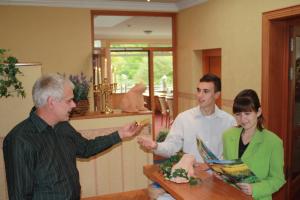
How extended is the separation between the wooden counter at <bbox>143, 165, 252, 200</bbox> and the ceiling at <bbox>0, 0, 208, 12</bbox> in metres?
Answer: 3.63

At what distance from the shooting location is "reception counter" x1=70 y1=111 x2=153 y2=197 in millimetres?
3209

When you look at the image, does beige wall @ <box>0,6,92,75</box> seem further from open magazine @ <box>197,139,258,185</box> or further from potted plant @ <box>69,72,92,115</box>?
open magazine @ <box>197,139,258,185</box>

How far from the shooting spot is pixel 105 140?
218 centimetres

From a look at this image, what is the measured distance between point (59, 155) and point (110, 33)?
8309 mm

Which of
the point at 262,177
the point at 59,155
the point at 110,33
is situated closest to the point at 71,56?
the point at 59,155

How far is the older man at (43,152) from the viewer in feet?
4.90

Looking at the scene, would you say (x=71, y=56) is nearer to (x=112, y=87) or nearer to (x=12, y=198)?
(x=112, y=87)

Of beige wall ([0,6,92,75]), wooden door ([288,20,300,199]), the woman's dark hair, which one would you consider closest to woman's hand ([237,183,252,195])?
the woman's dark hair

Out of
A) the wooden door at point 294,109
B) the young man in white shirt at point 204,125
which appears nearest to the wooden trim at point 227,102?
the wooden door at point 294,109

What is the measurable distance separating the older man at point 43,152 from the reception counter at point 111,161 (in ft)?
4.62

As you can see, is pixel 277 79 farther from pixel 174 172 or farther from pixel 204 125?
pixel 174 172

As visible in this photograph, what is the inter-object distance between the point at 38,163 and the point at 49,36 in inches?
151

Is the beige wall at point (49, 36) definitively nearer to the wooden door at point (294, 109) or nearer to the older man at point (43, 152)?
the wooden door at point (294, 109)

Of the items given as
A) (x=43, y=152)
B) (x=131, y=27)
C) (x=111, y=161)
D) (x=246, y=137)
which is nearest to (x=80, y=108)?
(x=111, y=161)
